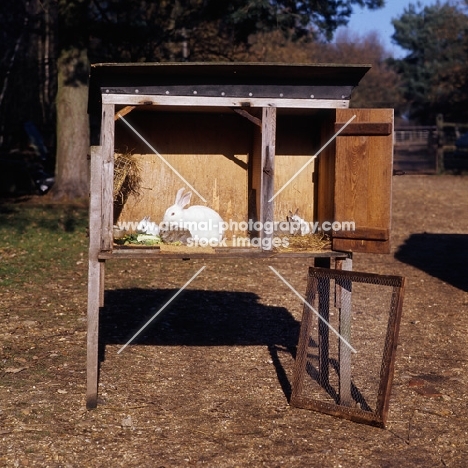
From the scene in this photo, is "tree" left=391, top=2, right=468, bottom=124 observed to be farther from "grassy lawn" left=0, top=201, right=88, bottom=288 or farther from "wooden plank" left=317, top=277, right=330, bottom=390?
"wooden plank" left=317, top=277, right=330, bottom=390

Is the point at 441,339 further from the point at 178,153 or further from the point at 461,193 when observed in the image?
the point at 461,193

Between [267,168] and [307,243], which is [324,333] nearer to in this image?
[307,243]

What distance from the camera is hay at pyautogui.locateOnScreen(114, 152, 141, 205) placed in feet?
19.8

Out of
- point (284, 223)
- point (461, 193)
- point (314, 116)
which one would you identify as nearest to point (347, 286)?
point (284, 223)

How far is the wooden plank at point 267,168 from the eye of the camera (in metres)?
5.32

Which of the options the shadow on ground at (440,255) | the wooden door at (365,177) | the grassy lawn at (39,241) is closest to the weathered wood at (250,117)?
the wooden door at (365,177)

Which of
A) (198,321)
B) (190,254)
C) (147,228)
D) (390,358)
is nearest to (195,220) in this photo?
(147,228)

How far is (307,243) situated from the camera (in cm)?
575

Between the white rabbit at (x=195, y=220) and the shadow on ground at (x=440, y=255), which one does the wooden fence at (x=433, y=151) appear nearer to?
the shadow on ground at (x=440, y=255)

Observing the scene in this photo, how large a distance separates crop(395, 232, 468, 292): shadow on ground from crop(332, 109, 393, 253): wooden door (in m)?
5.73

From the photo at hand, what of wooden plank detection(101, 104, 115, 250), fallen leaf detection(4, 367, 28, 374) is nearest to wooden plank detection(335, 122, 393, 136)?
wooden plank detection(101, 104, 115, 250)

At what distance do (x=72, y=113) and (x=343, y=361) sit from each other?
11.8m

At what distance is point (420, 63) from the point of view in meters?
49.9

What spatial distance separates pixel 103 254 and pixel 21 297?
14.0 ft
